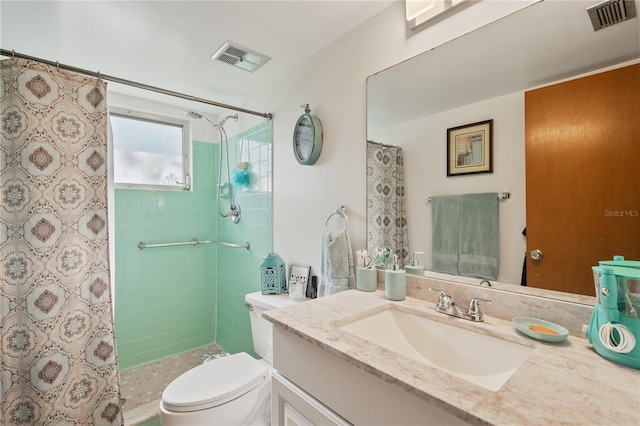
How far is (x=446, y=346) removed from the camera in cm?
91

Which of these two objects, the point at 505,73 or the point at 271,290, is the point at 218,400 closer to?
the point at 271,290

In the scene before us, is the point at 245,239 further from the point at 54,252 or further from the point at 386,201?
the point at 386,201

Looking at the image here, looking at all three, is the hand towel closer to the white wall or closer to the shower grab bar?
the white wall

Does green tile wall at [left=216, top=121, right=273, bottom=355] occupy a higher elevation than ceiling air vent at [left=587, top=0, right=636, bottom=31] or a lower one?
lower

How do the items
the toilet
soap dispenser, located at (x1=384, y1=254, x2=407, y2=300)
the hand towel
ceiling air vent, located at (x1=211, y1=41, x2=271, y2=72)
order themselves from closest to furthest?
soap dispenser, located at (x1=384, y1=254, x2=407, y2=300) → the toilet → the hand towel → ceiling air vent, located at (x1=211, y1=41, x2=271, y2=72)

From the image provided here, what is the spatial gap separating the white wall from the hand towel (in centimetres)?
7

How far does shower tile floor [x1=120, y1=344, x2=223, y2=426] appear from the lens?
1779mm

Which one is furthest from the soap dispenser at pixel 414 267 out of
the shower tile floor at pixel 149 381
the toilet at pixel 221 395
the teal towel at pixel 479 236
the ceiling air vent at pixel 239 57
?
the shower tile floor at pixel 149 381

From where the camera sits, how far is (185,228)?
2650 mm

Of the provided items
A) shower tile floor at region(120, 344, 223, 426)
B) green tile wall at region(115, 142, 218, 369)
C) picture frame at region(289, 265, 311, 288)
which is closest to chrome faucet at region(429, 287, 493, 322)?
picture frame at region(289, 265, 311, 288)

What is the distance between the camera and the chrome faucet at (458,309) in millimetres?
916

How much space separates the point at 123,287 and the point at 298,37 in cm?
231

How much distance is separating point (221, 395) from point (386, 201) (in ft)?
3.79

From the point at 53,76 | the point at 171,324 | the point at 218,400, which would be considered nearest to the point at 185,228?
the point at 171,324
